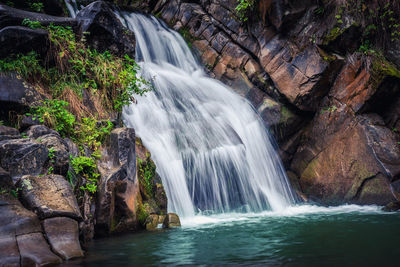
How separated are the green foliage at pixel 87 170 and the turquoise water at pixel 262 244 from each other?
0.83m

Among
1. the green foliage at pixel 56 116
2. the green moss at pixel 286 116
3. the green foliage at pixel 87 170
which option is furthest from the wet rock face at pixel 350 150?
the green foliage at pixel 56 116

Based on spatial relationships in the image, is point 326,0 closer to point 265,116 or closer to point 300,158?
point 265,116

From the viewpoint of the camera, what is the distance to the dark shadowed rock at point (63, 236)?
3422 mm

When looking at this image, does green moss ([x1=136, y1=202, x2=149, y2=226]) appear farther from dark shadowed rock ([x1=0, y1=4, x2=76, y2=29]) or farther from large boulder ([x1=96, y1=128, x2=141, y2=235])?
dark shadowed rock ([x1=0, y1=4, x2=76, y2=29])

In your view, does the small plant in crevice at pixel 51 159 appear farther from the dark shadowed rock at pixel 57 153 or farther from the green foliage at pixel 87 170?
the green foliage at pixel 87 170

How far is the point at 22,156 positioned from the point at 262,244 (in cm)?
331

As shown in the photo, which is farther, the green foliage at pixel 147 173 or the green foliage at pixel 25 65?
the green foliage at pixel 147 173

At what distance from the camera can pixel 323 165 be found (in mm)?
9070

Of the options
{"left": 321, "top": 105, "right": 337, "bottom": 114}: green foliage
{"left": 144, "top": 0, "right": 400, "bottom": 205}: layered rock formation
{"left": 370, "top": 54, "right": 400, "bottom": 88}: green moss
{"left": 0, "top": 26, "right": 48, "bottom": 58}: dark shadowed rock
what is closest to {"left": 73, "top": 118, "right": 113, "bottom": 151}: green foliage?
{"left": 0, "top": 26, "right": 48, "bottom": 58}: dark shadowed rock

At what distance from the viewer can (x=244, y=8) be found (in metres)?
10.6

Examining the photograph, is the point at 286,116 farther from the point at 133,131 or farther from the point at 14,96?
the point at 14,96

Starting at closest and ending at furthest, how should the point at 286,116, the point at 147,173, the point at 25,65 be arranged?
1. the point at 25,65
2. the point at 147,173
3. the point at 286,116

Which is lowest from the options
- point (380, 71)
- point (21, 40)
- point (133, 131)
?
point (133, 131)

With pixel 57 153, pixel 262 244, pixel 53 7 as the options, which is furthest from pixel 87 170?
pixel 53 7
